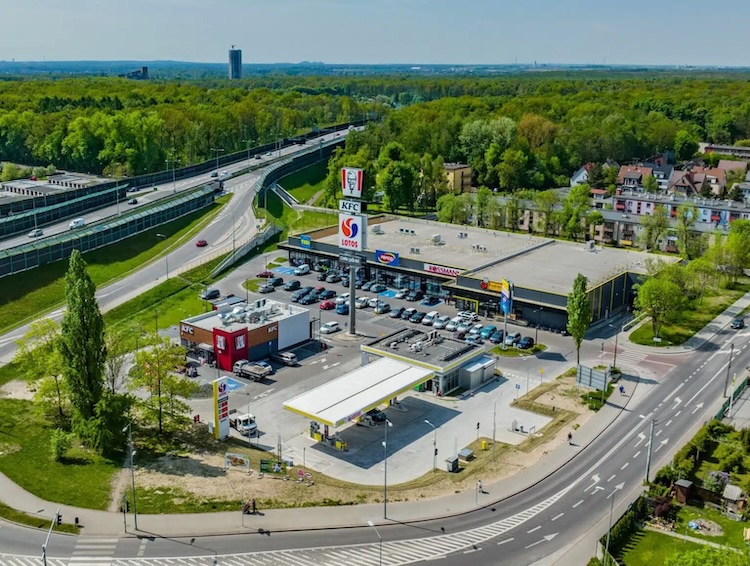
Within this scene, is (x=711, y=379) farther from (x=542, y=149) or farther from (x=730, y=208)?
(x=542, y=149)

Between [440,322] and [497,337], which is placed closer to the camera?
[497,337]

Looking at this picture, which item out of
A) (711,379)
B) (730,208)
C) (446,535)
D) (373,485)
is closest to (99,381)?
(373,485)

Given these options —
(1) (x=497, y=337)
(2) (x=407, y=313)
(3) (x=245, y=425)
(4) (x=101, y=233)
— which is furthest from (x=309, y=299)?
(3) (x=245, y=425)

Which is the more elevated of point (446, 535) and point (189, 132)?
point (189, 132)

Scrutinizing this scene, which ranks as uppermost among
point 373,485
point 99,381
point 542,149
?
point 542,149

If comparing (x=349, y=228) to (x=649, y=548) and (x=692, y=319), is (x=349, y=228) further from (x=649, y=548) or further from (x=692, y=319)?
(x=649, y=548)

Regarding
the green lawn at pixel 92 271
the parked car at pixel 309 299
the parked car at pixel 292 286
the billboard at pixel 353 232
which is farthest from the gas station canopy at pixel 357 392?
the green lawn at pixel 92 271
